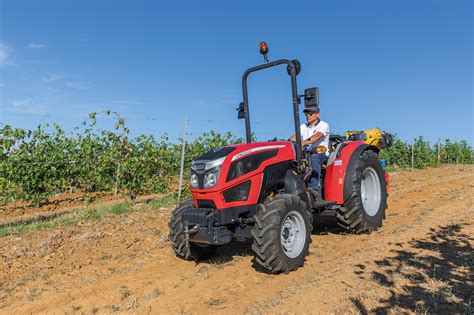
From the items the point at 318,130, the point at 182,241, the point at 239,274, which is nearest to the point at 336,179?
the point at 318,130

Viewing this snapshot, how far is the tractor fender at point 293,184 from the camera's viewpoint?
179 inches

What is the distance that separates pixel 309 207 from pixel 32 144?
837cm

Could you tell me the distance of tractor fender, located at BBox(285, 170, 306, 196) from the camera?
4539 millimetres

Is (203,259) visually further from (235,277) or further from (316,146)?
(316,146)

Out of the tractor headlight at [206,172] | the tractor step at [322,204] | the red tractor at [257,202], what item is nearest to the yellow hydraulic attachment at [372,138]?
the red tractor at [257,202]

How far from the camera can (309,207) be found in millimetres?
4527

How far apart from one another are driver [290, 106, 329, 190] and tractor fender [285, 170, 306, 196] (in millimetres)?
487

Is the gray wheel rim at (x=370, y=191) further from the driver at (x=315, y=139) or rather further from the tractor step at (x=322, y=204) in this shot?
the tractor step at (x=322, y=204)

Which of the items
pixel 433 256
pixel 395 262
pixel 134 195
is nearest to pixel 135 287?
pixel 395 262

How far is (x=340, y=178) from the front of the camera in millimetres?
5180

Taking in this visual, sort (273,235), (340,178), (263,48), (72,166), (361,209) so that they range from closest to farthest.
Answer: (273,235) < (263,48) < (340,178) < (361,209) < (72,166)

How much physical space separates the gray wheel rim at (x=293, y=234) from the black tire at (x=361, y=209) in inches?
45.9

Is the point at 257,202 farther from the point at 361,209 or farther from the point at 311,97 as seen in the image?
the point at 361,209

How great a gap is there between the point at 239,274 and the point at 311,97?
206cm
